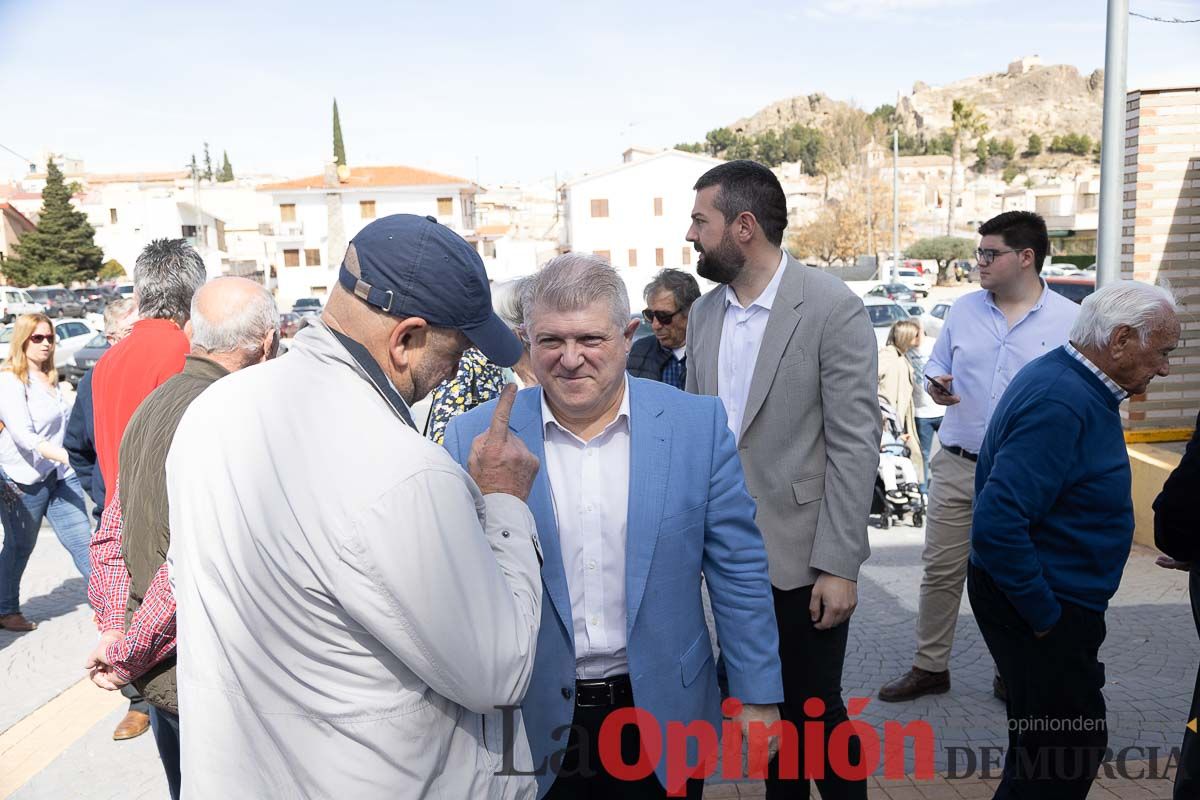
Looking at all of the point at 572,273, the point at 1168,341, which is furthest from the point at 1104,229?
the point at 572,273

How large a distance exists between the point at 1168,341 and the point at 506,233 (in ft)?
205

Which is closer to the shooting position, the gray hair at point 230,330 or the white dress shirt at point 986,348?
the gray hair at point 230,330

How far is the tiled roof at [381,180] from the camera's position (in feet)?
184

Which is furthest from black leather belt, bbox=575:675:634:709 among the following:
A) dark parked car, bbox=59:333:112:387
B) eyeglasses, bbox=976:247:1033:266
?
dark parked car, bbox=59:333:112:387

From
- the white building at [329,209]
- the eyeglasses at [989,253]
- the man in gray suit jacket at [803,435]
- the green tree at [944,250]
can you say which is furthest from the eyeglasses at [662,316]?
the green tree at [944,250]

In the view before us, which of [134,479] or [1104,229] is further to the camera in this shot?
[1104,229]

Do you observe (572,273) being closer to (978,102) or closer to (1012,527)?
(1012,527)

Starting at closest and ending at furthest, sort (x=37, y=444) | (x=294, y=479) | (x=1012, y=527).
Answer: (x=294, y=479) → (x=1012, y=527) → (x=37, y=444)

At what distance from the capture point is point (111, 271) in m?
60.5

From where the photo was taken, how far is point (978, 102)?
147 metres

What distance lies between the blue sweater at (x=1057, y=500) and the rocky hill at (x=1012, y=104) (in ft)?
447

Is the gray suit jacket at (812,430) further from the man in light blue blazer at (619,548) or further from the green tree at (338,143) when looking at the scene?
the green tree at (338,143)

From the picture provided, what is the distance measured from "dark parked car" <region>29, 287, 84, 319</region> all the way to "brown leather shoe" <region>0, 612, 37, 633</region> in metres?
37.0

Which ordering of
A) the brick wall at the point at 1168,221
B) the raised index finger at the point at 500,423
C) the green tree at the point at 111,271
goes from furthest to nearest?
the green tree at the point at 111,271, the brick wall at the point at 1168,221, the raised index finger at the point at 500,423
